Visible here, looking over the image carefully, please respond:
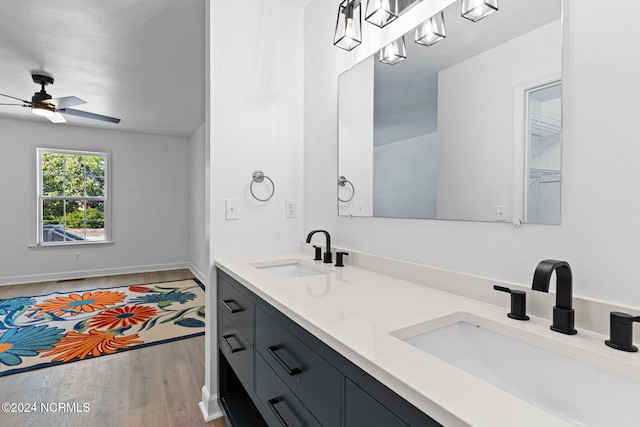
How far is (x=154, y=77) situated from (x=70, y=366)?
8.97ft

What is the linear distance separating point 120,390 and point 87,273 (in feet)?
13.2

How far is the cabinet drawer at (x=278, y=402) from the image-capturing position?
0.98 meters

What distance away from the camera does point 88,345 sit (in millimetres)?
2846

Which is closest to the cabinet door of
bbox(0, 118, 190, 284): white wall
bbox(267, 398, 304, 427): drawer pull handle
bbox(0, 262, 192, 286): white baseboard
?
bbox(267, 398, 304, 427): drawer pull handle

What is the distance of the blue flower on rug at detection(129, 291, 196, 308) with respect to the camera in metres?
4.04

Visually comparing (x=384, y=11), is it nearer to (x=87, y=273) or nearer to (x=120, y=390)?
(x=120, y=390)

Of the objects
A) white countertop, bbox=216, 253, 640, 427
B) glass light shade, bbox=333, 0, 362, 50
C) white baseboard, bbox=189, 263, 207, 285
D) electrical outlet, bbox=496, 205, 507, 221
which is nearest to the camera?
white countertop, bbox=216, 253, 640, 427

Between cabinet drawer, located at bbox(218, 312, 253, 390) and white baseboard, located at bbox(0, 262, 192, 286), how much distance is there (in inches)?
Result: 147

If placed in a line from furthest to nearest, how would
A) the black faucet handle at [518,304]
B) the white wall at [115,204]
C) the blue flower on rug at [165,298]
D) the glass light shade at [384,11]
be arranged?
the white wall at [115,204], the blue flower on rug at [165,298], the glass light shade at [384,11], the black faucet handle at [518,304]

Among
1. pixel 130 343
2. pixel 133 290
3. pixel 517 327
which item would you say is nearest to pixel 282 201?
pixel 517 327

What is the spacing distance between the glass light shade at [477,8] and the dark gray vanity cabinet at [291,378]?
1.25 m

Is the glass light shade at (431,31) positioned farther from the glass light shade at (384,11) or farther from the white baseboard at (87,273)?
the white baseboard at (87,273)

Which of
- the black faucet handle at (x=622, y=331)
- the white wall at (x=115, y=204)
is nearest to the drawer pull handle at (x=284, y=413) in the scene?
the black faucet handle at (x=622, y=331)

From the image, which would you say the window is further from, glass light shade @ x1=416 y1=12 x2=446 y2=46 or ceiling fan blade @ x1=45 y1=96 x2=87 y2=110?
glass light shade @ x1=416 y1=12 x2=446 y2=46
